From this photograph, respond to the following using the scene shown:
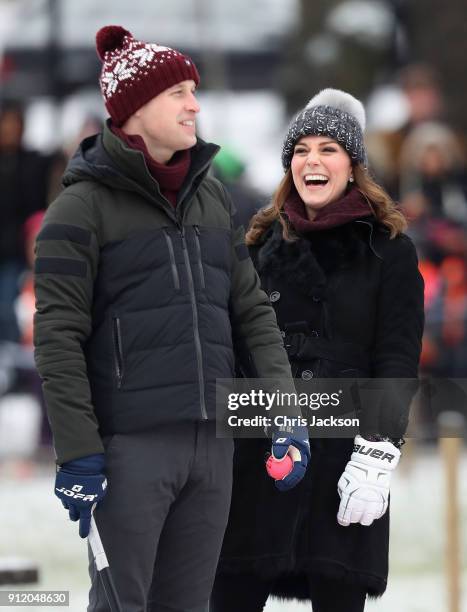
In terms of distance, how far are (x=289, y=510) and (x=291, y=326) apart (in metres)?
0.54

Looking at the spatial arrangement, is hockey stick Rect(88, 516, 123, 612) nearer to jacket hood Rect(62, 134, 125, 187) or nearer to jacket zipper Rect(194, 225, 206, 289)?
jacket zipper Rect(194, 225, 206, 289)

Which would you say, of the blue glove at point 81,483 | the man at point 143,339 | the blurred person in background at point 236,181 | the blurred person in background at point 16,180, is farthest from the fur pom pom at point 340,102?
the blurred person in background at point 16,180

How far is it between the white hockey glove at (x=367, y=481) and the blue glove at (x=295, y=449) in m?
0.26

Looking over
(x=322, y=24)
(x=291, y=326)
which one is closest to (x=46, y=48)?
(x=322, y=24)

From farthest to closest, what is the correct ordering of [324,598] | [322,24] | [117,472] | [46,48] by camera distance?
[322,24] → [46,48] → [324,598] → [117,472]

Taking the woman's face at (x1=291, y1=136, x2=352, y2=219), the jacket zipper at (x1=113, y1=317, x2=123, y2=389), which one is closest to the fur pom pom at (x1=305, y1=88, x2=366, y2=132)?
the woman's face at (x1=291, y1=136, x2=352, y2=219)

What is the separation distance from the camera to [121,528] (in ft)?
14.8

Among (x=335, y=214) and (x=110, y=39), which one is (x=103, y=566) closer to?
(x=335, y=214)

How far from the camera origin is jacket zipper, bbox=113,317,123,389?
452cm

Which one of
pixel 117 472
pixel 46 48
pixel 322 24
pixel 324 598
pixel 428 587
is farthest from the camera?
pixel 322 24

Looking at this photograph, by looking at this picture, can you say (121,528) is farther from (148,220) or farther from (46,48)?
(46,48)

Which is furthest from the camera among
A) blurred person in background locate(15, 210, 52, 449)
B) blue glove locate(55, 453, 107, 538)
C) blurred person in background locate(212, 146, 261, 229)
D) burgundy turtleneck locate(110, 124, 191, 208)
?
blurred person in background locate(15, 210, 52, 449)

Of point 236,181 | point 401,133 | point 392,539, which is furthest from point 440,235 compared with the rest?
point 392,539

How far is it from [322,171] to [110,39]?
76cm
